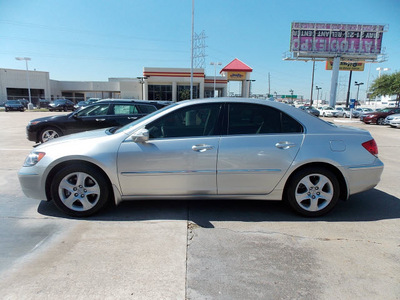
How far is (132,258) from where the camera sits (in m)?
2.75

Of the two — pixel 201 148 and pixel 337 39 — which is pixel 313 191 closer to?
pixel 201 148

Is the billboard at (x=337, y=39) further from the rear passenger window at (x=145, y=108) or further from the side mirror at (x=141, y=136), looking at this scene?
the side mirror at (x=141, y=136)

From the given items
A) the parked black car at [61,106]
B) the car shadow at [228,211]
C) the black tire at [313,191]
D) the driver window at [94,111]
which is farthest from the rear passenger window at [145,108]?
the parked black car at [61,106]

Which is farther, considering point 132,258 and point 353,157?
point 353,157

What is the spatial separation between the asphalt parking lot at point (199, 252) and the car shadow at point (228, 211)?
1 cm

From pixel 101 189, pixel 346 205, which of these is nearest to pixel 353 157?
pixel 346 205

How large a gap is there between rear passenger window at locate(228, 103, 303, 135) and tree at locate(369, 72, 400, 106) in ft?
151

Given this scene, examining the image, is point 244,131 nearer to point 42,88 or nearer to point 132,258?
point 132,258

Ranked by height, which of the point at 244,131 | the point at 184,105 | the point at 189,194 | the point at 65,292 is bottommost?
the point at 65,292

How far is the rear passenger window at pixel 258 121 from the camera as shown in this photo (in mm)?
3676

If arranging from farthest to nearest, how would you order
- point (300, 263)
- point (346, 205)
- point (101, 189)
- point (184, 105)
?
point (346, 205), point (184, 105), point (101, 189), point (300, 263)

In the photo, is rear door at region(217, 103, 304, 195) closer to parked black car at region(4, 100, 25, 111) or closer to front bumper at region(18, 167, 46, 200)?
front bumper at region(18, 167, 46, 200)

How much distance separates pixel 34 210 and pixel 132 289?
2.42m

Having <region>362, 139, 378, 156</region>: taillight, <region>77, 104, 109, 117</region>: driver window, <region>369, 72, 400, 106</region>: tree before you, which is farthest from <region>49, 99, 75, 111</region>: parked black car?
<region>369, 72, 400, 106</region>: tree
